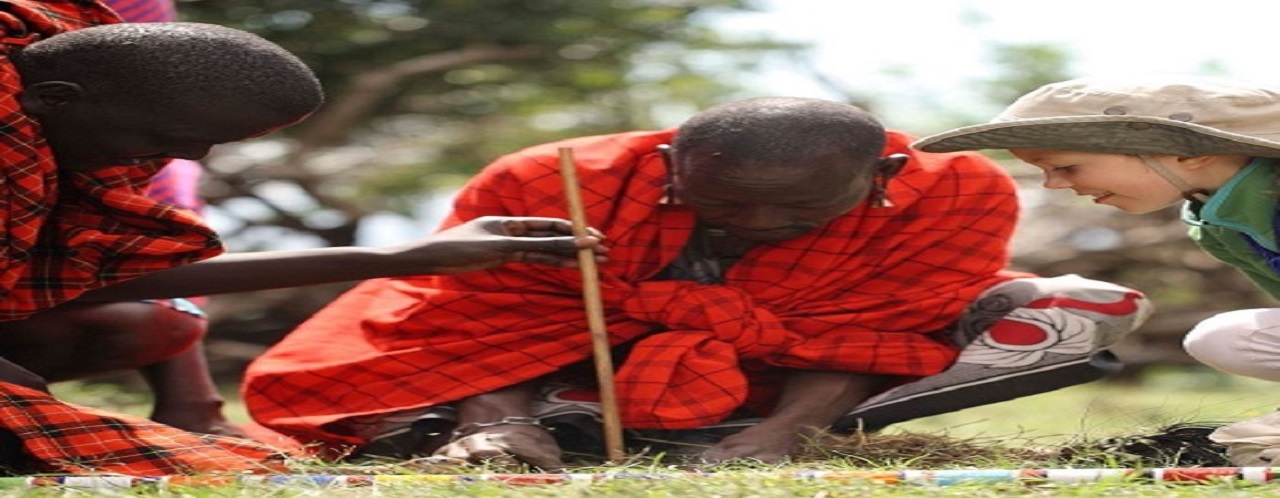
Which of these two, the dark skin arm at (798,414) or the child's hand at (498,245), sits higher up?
the child's hand at (498,245)

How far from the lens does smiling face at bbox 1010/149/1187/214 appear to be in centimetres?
369

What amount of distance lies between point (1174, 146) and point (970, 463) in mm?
779

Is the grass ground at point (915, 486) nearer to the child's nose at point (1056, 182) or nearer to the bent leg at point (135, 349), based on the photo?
the child's nose at point (1056, 182)

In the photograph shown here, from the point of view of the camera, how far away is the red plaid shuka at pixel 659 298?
4.24 metres

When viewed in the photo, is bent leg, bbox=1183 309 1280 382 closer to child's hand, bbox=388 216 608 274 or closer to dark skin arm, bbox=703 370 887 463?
dark skin arm, bbox=703 370 887 463

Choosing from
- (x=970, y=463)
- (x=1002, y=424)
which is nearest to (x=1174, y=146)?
(x=970, y=463)

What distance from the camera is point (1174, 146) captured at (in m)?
3.60

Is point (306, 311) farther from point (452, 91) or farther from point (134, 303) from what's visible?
point (134, 303)

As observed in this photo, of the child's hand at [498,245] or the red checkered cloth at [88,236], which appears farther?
the child's hand at [498,245]

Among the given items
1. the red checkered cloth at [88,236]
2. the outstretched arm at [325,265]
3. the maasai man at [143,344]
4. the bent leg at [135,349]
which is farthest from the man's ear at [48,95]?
the bent leg at [135,349]

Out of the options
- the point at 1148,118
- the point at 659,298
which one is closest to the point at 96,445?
the point at 659,298

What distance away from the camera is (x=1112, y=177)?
146 inches

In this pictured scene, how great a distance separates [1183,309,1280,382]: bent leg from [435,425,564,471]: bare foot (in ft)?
4.48

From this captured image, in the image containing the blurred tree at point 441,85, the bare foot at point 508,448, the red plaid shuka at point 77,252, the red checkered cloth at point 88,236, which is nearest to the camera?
the red plaid shuka at point 77,252
